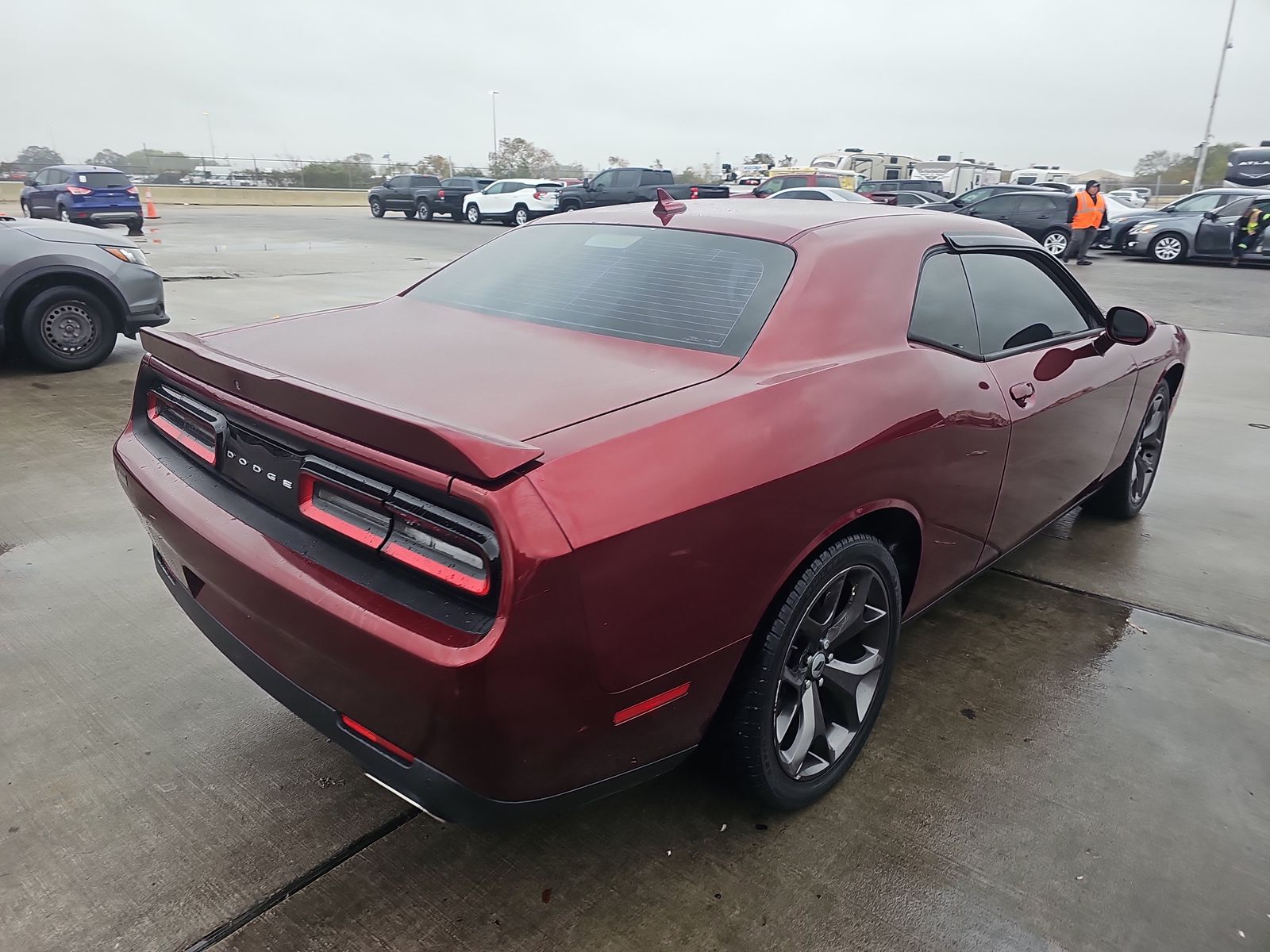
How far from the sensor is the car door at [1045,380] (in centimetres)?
292

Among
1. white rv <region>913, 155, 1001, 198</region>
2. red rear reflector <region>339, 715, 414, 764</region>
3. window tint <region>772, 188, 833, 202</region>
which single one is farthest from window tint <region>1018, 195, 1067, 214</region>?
red rear reflector <region>339, 715, 414, 764</region>

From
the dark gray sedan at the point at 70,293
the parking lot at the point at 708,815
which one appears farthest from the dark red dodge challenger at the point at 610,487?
the dark gray sedan at the point at 70,293

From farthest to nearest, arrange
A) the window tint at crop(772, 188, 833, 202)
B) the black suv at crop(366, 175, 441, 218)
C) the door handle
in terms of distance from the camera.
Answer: the black suv at crop(366, 175, 441, 218) < the window tint at crop(772, 188, 833, 202) < the door handle

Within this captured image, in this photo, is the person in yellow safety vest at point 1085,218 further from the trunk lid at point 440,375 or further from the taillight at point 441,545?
the taillight at point 441,545

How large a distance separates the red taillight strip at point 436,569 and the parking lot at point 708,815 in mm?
873

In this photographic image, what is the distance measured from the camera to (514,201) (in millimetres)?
26609

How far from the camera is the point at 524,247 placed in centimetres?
315

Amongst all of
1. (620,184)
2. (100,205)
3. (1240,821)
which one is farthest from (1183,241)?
(100,205)

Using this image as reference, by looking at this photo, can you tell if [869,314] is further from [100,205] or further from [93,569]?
[100,205]

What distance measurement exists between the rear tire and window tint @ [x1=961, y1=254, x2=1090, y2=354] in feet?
21.6

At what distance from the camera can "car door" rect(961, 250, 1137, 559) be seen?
292 cm

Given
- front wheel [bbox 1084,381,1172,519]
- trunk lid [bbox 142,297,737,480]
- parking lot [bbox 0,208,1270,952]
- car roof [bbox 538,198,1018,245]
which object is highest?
car roof [bbox 538,198,1018,245]

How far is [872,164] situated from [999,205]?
85.3 feet

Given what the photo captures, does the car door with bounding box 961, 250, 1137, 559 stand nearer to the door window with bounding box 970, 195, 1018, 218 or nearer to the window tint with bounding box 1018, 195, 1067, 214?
the door window with bounding box 970, 195, 1018, 218
